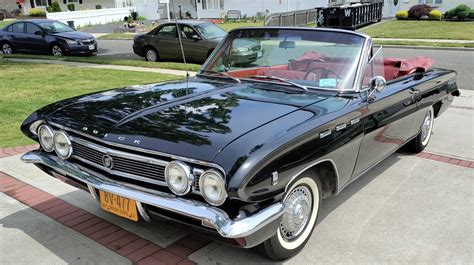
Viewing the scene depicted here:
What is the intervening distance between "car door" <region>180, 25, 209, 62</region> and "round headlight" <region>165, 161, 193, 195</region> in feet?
36.1

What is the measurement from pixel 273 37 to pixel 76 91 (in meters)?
5.84

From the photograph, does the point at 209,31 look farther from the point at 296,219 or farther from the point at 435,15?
the point at 435,15

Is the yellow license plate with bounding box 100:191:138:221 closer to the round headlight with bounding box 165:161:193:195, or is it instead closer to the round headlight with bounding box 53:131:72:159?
the round headlight with bounding box 165:161:193:195

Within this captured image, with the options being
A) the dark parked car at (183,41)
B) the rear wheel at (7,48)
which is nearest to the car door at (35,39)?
the rear wheel at (7,48)

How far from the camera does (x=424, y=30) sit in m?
21.0

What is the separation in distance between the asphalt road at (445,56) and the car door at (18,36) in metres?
2.73

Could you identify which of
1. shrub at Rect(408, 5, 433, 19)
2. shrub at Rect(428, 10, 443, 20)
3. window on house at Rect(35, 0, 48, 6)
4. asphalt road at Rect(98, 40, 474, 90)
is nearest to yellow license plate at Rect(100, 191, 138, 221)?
asphalt road at Rect(98, 40, 474, 90)

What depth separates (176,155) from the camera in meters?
2.70

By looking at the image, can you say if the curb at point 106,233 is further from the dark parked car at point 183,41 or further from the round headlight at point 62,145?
the dark parked car at point 183,41

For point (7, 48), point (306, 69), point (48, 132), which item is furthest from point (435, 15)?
point (48, 132)

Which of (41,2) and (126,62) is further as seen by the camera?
(41,2)

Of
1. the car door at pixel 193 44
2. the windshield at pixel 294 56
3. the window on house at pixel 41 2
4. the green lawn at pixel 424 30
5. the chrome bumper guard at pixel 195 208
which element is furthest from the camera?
the window on house at pixel 41 2

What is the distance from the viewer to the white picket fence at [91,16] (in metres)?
32.1

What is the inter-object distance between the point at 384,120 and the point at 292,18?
21.6 metres
